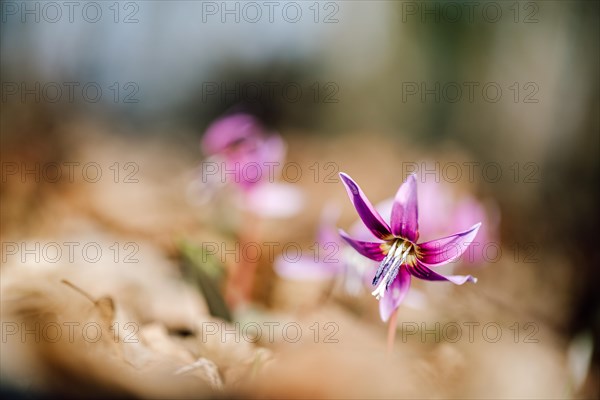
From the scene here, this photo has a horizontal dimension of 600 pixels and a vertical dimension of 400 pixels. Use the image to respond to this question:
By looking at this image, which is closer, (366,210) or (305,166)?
(366,210)

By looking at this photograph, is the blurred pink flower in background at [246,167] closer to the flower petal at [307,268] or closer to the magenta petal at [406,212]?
the flower petal at [307,268]

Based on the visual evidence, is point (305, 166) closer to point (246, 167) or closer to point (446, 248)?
point (246, 167)

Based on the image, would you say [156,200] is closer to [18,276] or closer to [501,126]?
[18,276]

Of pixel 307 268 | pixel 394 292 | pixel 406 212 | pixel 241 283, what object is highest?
pixel 406 212

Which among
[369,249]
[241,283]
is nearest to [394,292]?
[369,249]

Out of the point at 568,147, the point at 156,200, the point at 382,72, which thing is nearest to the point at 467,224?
the point at 156,200

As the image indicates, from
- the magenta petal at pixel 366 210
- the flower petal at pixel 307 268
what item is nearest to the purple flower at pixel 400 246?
the magenta petal at pixel 366 210

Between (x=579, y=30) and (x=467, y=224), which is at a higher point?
(x=579, y=30)
